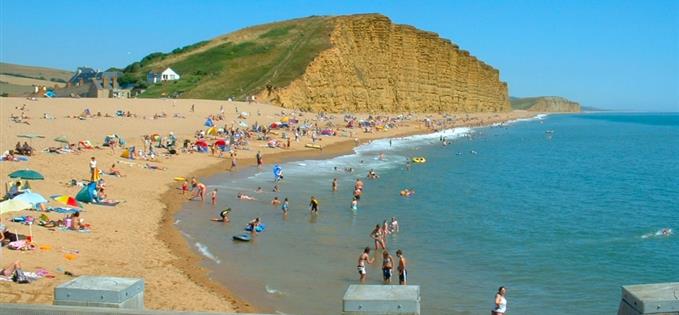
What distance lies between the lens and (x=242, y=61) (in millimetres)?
97625

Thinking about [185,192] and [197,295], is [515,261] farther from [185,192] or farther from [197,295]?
[185,192]

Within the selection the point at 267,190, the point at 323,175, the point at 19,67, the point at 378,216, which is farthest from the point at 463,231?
the point at 19,67

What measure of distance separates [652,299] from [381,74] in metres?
92.8

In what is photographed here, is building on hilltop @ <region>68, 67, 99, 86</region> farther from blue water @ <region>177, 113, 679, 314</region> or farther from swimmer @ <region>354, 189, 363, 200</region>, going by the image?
swimmer @ <region>354, 189, 363, 200</region>

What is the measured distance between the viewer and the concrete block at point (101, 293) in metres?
4.47

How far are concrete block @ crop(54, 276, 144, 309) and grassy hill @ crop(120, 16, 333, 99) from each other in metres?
75.8

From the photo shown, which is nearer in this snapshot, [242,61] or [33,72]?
[242,61]

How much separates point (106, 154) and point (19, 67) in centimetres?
18535

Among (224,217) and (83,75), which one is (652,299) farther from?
(83,75)

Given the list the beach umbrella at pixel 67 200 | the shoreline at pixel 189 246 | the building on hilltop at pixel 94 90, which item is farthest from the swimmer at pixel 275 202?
the building on hilltop at pixel 94 90

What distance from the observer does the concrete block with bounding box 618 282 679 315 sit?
4172 millimetres

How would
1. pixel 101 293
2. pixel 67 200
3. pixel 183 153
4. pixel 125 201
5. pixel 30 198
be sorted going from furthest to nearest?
pixel 183 153 < pixel 125 201 < pixel 67 200 < pixel 30 198 < pixel 101 293

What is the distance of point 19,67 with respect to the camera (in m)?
197

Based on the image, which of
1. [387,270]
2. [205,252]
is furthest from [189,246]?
[387,270]
